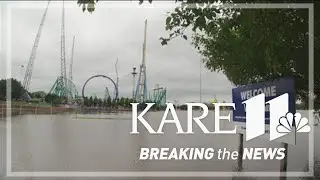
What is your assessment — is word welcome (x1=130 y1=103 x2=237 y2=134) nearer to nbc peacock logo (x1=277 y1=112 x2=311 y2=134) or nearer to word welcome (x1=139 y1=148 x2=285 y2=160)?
word welcome (x1=139 y1=148 x2=285 y2=160)

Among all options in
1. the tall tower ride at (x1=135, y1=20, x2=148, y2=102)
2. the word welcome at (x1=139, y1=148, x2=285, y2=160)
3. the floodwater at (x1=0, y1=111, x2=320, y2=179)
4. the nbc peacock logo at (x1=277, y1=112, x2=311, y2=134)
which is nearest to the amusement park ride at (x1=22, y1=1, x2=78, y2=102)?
the floodwater at (x1=0, y1=111, x2=320, y2=179)

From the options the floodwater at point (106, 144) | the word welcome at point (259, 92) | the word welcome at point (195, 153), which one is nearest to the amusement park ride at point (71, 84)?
the floodwater at point (106, 144)

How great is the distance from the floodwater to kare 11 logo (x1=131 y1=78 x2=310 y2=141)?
57 mm

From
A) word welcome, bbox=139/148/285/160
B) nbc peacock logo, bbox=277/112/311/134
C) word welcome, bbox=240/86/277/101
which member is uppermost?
word welcome, bbox=240/86/277/101

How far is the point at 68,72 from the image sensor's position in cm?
449

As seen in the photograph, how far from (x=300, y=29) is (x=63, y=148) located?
10.6 ft

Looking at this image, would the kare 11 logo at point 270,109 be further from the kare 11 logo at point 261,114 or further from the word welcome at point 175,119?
the word welcome at point 175,119

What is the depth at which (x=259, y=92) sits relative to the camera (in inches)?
185

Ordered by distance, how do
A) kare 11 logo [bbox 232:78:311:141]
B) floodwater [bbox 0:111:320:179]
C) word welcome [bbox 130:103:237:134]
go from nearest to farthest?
kare 11 logo [bbox 232:78:311:141]
word welcome [bbox 130:103:237:134]
floodwater [bbox 0:111:320:179]

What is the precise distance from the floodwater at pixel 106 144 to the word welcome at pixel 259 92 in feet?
1.24

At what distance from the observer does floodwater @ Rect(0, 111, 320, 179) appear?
15.3 feet

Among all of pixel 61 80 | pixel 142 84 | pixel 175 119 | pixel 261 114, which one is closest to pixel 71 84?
pixel 61 80

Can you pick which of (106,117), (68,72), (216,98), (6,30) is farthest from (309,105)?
(6,30)

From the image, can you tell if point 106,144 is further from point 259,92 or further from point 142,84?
point 259,92
